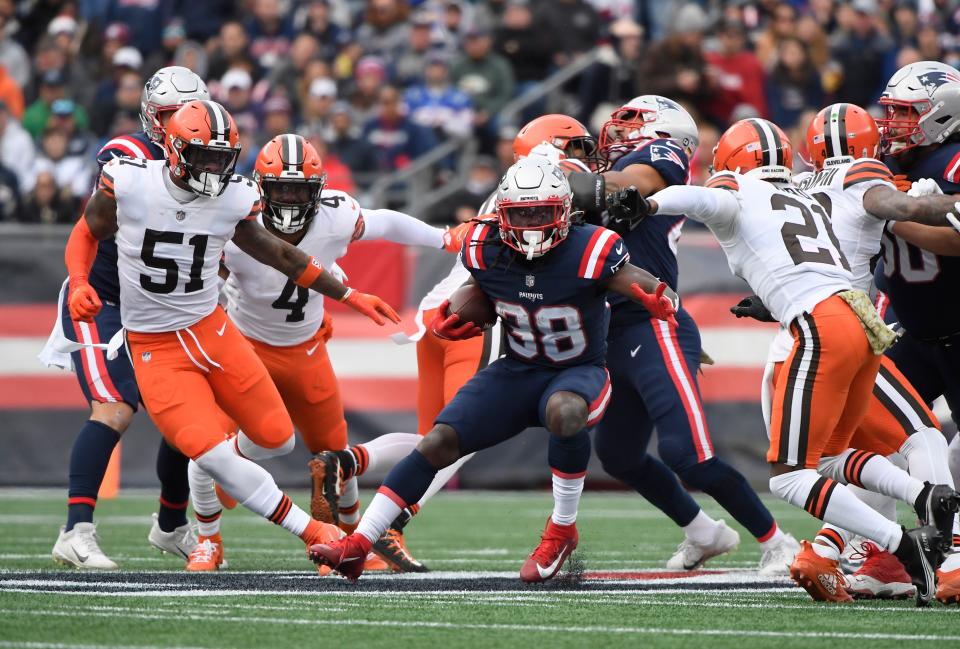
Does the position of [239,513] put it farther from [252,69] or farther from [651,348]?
[252,69]

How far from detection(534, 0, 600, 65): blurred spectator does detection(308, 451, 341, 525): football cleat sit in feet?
26.4

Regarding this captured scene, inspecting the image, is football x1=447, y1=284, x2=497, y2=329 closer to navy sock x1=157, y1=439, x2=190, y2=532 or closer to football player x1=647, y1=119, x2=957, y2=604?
football player x1=647, y1=119, x2=957, y2=604

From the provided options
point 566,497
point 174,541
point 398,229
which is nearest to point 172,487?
point 174,541

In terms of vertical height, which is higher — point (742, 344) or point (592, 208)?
point (592, 208)

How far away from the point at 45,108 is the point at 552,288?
9089 millimetres

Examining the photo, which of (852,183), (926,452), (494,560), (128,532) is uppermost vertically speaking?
(852,183)

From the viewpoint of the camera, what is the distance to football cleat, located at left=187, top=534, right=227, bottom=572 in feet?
19.2

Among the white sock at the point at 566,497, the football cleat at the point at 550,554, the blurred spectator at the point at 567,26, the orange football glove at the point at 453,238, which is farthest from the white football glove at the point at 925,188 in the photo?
the blurred spectator at the point at 567,26

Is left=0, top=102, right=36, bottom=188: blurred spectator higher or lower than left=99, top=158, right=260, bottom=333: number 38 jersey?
lower

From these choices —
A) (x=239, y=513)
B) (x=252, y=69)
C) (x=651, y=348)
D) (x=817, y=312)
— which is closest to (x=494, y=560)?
(x=651, y=348)

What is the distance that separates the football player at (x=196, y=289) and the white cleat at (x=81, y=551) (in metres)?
0.69

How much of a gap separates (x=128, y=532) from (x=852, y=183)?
4.11 meters

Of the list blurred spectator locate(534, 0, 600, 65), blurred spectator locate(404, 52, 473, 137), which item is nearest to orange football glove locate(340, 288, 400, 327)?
blurred spectator locate(404, 52, 473, 137)

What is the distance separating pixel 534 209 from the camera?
5184 millimetres
